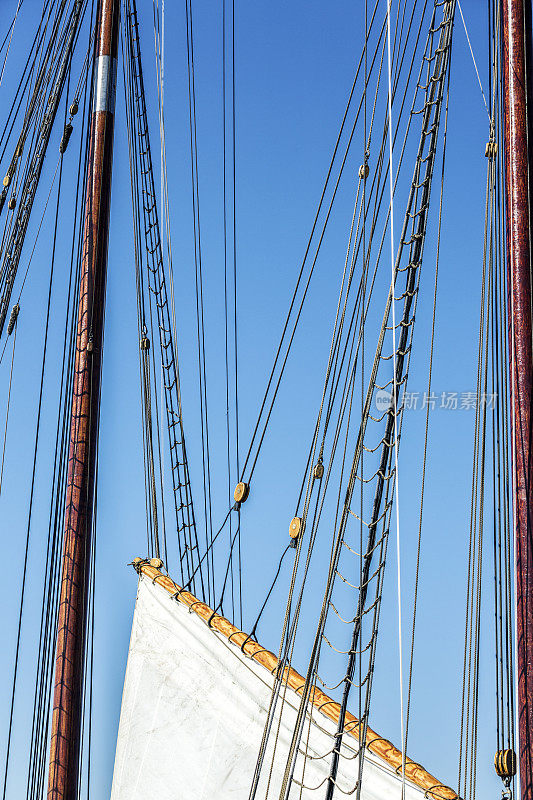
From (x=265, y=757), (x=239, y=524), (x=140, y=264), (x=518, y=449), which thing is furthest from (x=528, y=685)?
(x=140, y=264)

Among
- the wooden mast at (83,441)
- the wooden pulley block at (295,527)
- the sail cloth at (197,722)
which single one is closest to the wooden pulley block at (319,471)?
the wooden pulley block at (295,527)

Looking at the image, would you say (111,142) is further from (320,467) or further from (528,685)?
(528,685)

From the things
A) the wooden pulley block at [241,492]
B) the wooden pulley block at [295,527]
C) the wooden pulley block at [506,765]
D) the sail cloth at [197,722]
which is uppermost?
the wooden pulley block at [241,492]

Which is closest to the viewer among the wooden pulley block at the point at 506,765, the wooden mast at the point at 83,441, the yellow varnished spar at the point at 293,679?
the wooden pulley block at the point at 506,765

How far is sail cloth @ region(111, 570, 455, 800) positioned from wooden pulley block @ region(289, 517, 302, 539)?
3.87 feet

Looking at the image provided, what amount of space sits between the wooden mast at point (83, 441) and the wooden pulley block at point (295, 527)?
1881 mm

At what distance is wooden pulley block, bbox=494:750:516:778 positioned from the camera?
13.7 feet

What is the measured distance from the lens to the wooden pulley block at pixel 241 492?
6738 millimetres

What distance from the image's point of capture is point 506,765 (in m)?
4.19

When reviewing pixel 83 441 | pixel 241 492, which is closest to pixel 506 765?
pixel 241 492

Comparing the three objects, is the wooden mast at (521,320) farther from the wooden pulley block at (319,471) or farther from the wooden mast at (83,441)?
the wooden mast at (83,441)

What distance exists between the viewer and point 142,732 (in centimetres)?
709

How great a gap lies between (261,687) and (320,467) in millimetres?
1738

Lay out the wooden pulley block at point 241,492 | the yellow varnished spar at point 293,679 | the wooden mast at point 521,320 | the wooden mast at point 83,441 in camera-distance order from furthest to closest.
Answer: the wooden pulley block at point 241,492 → the wooden mast at point 83,441 → the yellow varnished spar at point 293,679 → the wooden mast at point 521,320
